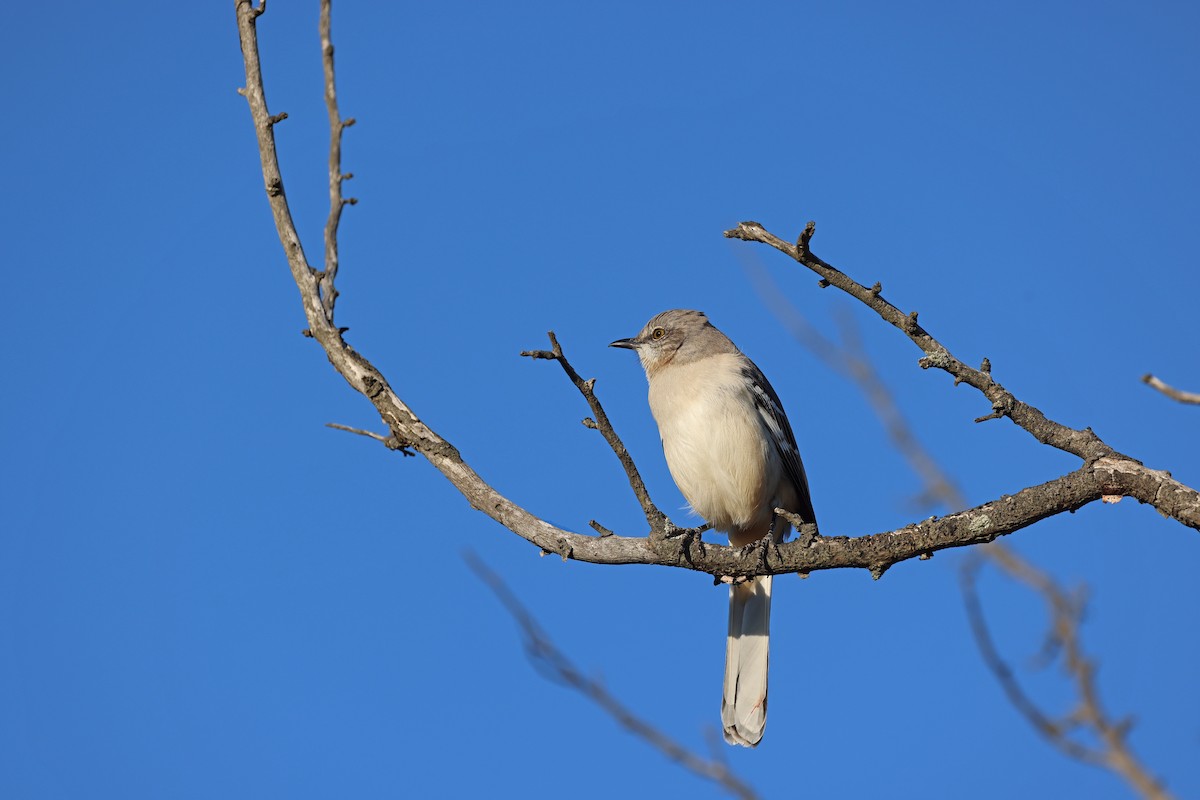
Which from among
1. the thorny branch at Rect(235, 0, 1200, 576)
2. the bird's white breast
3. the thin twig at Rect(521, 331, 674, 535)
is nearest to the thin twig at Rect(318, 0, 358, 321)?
the thorny branch at Rect(235, 0, 1200, 576)

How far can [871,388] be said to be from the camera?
20.7 ft

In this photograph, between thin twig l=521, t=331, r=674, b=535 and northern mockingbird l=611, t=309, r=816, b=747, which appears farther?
northern mockingbird l=611, t=309, r=816, b=747

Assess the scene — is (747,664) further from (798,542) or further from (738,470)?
(798,542)

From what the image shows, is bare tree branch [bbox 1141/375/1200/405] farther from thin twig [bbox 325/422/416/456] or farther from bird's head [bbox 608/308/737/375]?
bird's head [bbox 608/308/737/375]

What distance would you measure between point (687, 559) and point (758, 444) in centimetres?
238

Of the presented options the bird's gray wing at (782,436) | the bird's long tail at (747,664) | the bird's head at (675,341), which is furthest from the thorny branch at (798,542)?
the bird's head at (675,341)

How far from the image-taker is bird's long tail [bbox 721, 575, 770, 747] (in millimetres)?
6887

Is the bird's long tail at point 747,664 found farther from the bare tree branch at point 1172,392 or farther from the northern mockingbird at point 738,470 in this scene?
the bare tree branch at point 1172,392

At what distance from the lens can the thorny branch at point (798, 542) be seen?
401 centimetres

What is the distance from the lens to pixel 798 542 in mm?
4918

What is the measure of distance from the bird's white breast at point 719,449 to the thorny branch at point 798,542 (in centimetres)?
195

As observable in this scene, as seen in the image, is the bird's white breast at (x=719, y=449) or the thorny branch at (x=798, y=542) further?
the bird's white breast at (x=719, y=449)

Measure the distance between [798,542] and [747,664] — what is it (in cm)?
260

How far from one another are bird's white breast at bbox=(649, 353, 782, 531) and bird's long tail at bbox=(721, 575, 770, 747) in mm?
552
